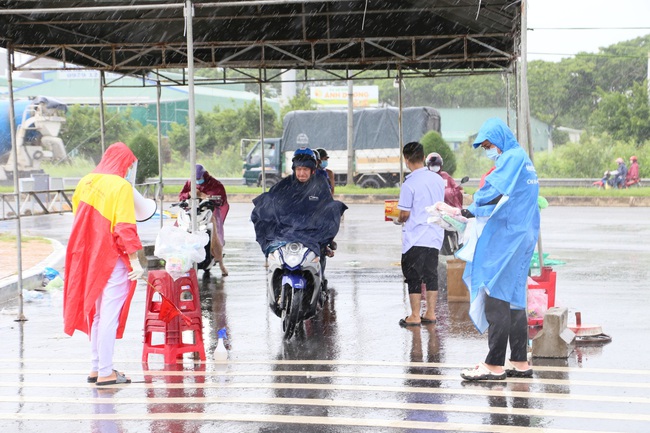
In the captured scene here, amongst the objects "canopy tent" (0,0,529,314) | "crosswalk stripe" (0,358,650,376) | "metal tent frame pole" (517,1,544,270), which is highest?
"canopy tent" (0,0,529,314)

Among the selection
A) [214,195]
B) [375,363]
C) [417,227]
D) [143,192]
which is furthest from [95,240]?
[143,192]

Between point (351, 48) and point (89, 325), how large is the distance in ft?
29.3

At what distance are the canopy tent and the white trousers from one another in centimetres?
405

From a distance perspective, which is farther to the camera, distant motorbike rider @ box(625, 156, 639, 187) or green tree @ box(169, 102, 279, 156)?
green tree @ box(169, 102, 279, 156)

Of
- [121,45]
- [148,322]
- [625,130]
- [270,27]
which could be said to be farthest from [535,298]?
[625,130]

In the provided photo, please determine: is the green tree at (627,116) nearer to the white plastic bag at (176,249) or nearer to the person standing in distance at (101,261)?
the white plastic bag at (176,249)

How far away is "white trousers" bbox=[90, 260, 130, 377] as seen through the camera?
7352 millimetres

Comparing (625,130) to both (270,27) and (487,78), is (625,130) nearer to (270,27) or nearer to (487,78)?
(487,78)

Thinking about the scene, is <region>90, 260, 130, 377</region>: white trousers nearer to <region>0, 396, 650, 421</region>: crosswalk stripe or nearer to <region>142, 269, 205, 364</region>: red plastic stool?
<region>0, 396, 650, 421</region>: crosswalk stripe

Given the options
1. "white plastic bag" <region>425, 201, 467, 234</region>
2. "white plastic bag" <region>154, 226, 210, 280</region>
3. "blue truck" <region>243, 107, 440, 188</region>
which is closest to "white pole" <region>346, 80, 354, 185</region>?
"blue truck" <region>243, 107, 440, 188</region>

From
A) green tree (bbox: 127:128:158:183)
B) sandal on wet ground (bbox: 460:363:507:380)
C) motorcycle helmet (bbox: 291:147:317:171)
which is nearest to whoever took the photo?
sandal on wet ground (bbox: 460:363:507:380)

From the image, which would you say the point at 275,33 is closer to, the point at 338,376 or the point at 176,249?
the point at 176,249

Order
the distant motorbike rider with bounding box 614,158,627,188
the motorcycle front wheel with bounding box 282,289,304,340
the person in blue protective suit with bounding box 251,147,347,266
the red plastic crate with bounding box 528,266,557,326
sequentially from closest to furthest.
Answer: the motorcycle front wheel with bounding box 282,289,304,340, the red plastic crate with bounding box 528,266,557,326, the person in blue protective suit with bounding box 251,147,347,266, the distant motorbike rider with bounding box 614,158,627,188

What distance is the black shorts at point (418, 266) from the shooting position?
9492 mm
